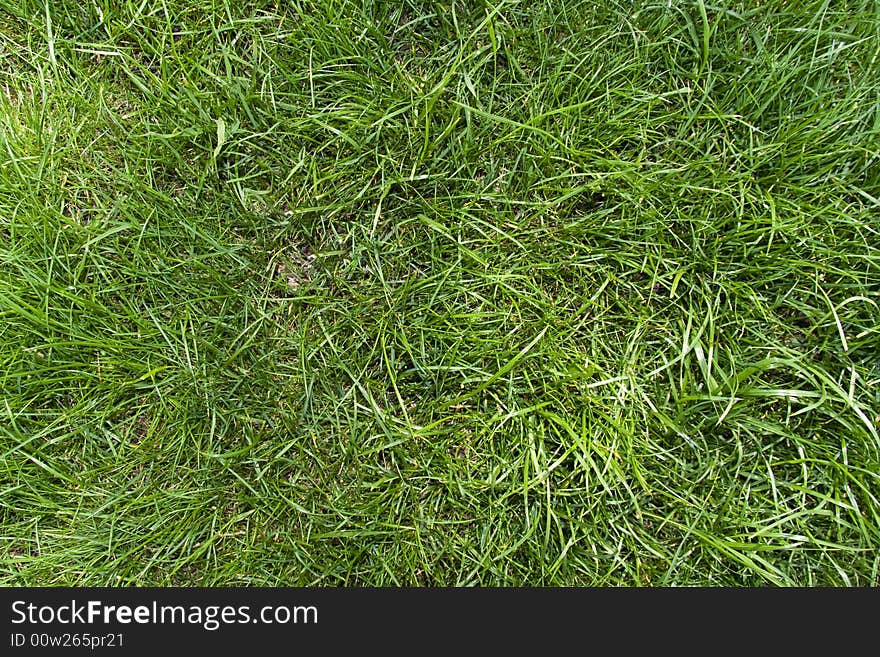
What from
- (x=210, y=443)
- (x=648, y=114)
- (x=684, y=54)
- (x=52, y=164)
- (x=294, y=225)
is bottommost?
(x=210, y=443)

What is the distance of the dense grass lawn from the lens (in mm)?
1790

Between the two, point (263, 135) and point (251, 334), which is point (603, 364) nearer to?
point (251, 334)

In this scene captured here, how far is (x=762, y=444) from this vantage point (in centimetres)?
182

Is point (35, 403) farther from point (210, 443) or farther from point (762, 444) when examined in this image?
point (762, 444)

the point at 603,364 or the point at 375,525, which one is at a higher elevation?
the point at 603,364

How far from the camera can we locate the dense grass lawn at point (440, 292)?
179 cm

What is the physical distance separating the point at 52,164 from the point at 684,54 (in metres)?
2.12

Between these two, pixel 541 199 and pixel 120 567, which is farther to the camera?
pixel 541 199

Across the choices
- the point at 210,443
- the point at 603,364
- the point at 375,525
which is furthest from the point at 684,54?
the point at 210,443

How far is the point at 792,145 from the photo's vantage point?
1915 mm

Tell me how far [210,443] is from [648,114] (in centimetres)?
175

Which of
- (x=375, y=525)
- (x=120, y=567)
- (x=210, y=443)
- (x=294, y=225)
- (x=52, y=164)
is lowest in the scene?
(x=120, y=567)

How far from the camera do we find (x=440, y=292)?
6.23 ft

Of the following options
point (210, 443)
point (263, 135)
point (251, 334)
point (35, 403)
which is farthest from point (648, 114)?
point (35, 403)
